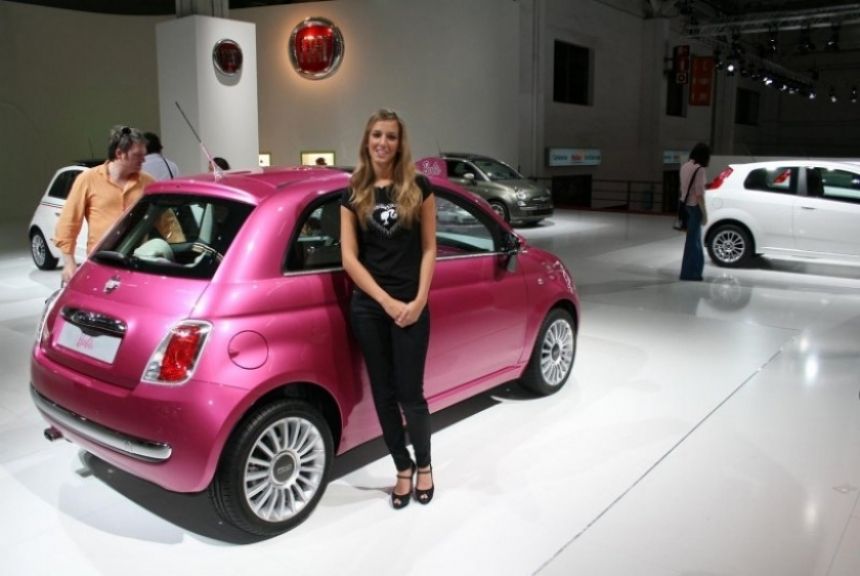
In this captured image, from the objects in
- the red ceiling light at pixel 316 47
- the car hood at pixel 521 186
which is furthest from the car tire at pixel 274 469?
the red ceiling light at pixel 316 47

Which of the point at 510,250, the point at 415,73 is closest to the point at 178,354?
the point at 510,250

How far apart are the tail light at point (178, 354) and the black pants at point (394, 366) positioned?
2.13 feet

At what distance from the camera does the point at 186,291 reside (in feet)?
9.59

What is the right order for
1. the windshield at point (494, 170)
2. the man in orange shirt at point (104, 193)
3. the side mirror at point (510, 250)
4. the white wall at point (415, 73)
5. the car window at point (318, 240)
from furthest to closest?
the white wall at point (415, 73)
the windshield at point (494, 170)
the man in orange shirt at point (104, 193)
the side mirror at point (510, 250)
the car window at point (318, 240)

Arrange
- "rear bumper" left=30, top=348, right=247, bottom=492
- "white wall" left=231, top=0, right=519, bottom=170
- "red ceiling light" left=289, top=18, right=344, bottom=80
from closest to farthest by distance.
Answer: "rear bumper" left=30, top=348, right=247, bottom=492, "red ceiling light" left=289, top=18, right=344, bottom=80, "white wall" left=231, top=0, right=519, bottom=170

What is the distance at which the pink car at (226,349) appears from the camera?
2.80 m

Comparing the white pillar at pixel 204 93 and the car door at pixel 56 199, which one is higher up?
the white pillar at pixel 204 93

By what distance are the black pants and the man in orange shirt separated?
207 centimetres

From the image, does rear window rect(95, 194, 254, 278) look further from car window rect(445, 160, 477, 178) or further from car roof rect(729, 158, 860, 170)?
car window rect(445, 160, 477, 178)

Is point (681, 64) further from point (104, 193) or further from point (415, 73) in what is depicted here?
point (104, 193)

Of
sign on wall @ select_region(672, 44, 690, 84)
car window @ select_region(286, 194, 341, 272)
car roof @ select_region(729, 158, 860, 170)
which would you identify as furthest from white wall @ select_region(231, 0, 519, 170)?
car window @ select_region(286, 194, 341, 272)

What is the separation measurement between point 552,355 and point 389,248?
2.04 meters

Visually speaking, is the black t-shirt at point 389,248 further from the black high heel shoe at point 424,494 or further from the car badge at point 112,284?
the car badge at point 112,284

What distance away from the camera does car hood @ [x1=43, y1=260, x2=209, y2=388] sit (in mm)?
2873
